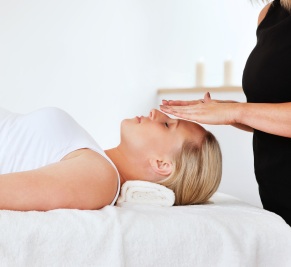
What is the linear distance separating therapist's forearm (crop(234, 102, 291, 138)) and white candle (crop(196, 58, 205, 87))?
2.21 meters

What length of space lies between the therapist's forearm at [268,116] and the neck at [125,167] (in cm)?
39

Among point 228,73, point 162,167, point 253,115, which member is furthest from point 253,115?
point 228,73

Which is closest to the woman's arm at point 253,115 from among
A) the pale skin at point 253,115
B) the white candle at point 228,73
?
the pale skin at point 253,115

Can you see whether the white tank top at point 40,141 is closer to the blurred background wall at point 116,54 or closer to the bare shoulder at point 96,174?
the bare shoulder at point 96,174

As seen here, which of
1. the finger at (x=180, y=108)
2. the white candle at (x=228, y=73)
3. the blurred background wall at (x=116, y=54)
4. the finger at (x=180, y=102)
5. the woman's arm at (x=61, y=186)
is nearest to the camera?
the woman's arm at (x=61, y=186)

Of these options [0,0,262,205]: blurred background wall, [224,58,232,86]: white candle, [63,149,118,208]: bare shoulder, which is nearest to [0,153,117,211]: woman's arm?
[63,149,118,208]: bare shoulder

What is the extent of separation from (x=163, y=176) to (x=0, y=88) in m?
1.72

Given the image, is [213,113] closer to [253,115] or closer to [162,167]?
[253,115]

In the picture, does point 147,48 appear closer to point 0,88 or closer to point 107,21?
point 107,21

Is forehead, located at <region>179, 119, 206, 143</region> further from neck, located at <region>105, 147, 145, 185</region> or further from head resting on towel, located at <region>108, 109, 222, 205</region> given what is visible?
neck, located at <region>105, 147, 145, 185</region>

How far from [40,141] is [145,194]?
1.14ft

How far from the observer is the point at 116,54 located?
147 inches

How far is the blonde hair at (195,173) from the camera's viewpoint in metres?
1.78

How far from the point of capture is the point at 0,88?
323 cm
